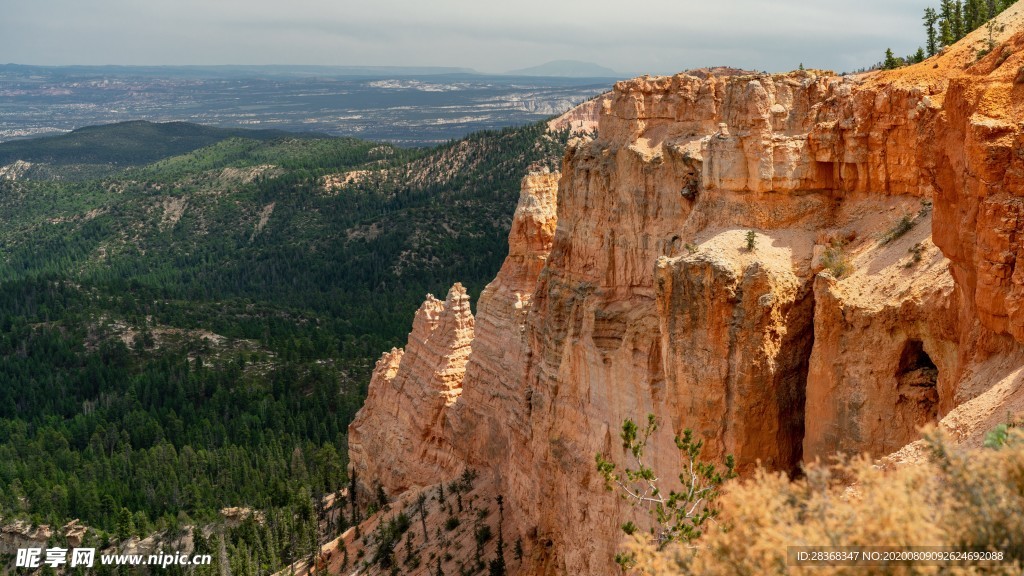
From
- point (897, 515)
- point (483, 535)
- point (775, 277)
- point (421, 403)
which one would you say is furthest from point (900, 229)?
point (421, 403)

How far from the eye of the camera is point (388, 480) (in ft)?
146

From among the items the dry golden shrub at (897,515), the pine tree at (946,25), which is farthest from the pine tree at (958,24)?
the dry golden shrub at (897,515)

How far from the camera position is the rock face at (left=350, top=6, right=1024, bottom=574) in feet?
48.5

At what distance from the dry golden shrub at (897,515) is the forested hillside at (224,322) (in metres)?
37.2

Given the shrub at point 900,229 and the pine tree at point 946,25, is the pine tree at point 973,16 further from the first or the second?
the shrub at point 900,229

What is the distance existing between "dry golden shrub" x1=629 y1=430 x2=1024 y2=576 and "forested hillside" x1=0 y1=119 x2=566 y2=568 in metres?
37.2

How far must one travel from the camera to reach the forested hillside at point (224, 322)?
221 ft

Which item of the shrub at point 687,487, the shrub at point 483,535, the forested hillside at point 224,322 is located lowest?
the forested hillside at point 224,322

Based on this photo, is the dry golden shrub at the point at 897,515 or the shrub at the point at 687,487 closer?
the dry golden shrub at the point at 897,515

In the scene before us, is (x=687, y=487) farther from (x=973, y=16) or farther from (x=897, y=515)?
(x=973, y=16)

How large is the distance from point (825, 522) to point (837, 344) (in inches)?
311

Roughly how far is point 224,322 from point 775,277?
9917 centimetres

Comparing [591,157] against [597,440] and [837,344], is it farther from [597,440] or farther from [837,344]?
[837,344]

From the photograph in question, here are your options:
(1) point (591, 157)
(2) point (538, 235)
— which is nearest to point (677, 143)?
(1) point (591, 157)
